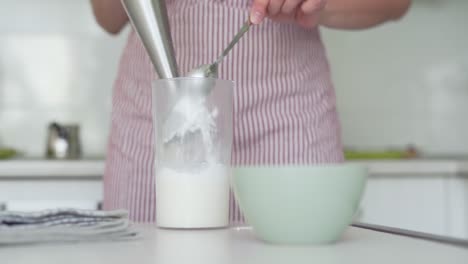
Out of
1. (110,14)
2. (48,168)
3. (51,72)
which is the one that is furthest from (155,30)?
(51,72)

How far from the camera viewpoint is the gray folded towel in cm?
54

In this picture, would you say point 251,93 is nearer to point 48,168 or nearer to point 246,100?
point 246,100

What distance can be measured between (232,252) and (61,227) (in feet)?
0.47

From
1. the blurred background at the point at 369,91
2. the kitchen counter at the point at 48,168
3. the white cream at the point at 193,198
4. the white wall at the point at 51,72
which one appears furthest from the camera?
the white wall at the point at 51,72

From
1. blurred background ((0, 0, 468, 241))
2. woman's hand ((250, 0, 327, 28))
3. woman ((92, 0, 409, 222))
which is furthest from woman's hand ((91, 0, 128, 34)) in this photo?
blurred background ((0, 0, 468, 241))

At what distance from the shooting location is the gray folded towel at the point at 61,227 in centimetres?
54

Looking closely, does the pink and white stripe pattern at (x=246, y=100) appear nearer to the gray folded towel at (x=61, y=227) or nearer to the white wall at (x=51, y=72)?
the gray folded towel at (x=61, y=227)

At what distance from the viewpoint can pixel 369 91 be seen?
82.1 inches

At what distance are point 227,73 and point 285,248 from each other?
455 mm

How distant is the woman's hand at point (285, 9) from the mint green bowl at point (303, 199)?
21 centimetres

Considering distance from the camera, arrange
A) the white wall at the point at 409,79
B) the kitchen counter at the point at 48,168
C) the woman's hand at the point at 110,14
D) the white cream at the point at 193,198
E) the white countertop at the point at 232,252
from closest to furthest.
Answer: the white countertop at the point at 232,252 < the white cream at the point at 193,198 < the woman's hand at the point at 110,14 < the kitchen counter at the point at 48,168 < the white wall at the point at 409,79

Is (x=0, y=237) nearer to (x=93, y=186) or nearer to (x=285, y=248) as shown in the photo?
(x=285, y=248)

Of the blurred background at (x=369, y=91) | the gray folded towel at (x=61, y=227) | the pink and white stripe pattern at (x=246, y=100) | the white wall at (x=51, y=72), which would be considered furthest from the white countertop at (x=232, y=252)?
the white wall at (x=51, y=72)

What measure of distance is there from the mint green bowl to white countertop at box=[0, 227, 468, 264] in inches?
0.5
